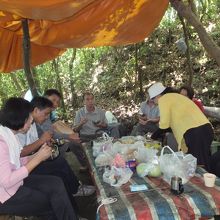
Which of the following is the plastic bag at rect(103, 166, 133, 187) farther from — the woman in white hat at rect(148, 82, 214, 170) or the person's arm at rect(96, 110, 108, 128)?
the person's arm at rect(96, 110, 108, 128)

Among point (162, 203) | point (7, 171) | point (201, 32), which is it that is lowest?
point (162, 203)

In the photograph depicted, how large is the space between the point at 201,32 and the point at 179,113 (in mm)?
1155

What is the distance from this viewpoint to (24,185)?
2.72 meters

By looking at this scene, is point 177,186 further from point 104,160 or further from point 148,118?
point 148,118

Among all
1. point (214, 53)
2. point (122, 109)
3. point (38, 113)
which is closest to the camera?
point (38, 113)

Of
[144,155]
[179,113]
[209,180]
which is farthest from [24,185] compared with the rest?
Result: [179,113]

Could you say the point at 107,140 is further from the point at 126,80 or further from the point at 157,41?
the point at 157,41


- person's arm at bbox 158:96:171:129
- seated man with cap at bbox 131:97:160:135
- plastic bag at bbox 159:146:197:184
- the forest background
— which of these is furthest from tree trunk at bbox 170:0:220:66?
the forest background

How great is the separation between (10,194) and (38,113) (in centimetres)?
108

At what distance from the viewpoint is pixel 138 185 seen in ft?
7.80

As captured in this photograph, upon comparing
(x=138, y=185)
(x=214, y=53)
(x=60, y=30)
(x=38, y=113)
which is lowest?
(x=138, y=185)

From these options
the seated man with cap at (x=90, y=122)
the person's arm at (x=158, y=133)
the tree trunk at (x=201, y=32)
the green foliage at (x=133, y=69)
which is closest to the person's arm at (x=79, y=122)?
the seated man with cap at (x=90, y=122)

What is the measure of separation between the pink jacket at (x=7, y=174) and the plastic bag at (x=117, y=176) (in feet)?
1.97

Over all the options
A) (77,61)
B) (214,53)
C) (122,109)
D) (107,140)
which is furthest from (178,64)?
(107,140)
